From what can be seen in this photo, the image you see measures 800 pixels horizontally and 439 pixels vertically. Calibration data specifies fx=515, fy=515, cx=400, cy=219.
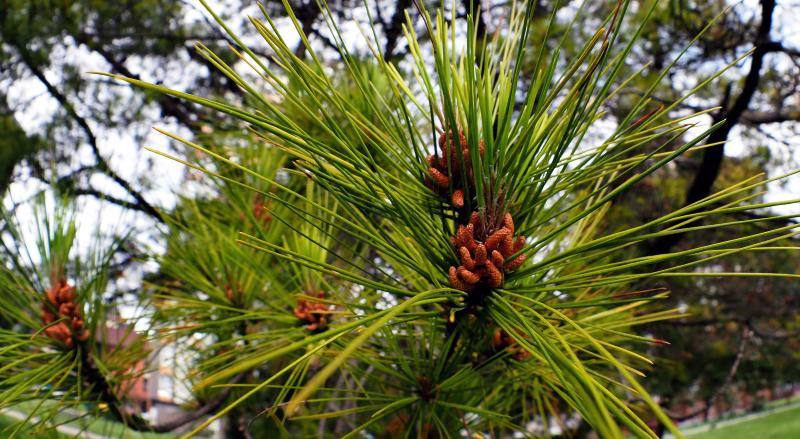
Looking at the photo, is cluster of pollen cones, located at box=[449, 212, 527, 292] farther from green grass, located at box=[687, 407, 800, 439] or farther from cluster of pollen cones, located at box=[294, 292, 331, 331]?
green grass, located at box=[687, 407, 800, 439]

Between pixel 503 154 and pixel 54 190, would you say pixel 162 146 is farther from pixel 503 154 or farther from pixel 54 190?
pixel 503 154

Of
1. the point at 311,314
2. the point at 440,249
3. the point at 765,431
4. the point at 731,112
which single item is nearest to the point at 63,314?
the point at 311,314

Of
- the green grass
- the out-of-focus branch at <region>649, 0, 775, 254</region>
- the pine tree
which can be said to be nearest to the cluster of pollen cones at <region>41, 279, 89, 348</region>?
the pine tree

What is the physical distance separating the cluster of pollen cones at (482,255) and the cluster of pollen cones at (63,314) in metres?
0.53

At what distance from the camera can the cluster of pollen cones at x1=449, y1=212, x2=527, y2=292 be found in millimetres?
339

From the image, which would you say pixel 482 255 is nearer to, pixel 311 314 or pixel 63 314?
pixel 311 314

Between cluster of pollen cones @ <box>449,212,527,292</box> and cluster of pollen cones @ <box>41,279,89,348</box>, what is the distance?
0.53 metres

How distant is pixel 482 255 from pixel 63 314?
0.58 metres

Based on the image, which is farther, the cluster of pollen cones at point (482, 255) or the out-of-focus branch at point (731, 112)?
the out-of-focus branch at point (731, 112)

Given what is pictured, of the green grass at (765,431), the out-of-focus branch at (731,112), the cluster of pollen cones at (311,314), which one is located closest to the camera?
the cluster of pollen cones at (311,314)

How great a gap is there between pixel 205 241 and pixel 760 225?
1.29m

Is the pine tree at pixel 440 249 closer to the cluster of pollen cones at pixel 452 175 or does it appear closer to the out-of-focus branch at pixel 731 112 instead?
the cluster of pollen cones at pixel 452 175

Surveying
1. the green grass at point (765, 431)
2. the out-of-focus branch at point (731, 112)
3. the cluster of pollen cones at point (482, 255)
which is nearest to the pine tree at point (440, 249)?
the cluster of pollen cones at point (482, 255)

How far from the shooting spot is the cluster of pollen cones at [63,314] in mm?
631
